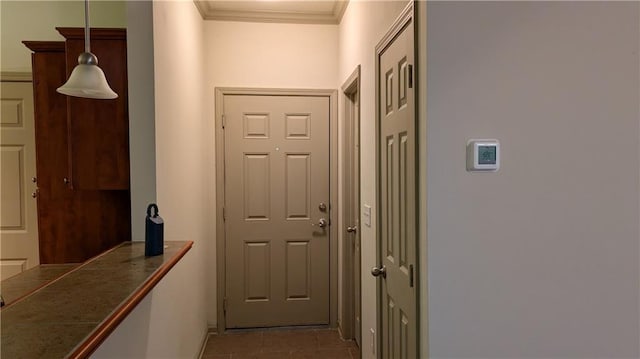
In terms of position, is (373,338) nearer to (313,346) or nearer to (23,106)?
(313,346)

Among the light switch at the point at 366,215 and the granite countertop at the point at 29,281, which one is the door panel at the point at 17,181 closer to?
the granite countertop at the point at 29,281

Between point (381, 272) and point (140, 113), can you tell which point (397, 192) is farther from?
point (140, 113)

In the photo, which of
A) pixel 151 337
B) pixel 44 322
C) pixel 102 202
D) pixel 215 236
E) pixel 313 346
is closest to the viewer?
pixel 44 322

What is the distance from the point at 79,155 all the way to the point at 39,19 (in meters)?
1.16

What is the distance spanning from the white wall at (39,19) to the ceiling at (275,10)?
77 centimetres

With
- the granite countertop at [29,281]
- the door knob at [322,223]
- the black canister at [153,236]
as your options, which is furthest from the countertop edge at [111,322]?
the door knob at [322,223]

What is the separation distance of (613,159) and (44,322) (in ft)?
6.03

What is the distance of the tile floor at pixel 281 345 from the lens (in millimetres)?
2990

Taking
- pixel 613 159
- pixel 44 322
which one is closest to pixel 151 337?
pixel 44 322

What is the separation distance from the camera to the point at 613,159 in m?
1.42

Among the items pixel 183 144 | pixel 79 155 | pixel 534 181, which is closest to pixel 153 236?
pixel 79 155

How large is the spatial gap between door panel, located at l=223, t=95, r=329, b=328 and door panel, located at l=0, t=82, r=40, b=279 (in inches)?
55.8

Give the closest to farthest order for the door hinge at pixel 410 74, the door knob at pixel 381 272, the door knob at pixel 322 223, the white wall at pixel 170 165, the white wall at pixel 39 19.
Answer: the door hinge at pixel 410 74
the white wall at pixel 170 165
the door knob at pixel 381 272
the white wall at pixel 39 19
the door knob at pixel 322 223

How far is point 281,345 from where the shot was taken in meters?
3.15
